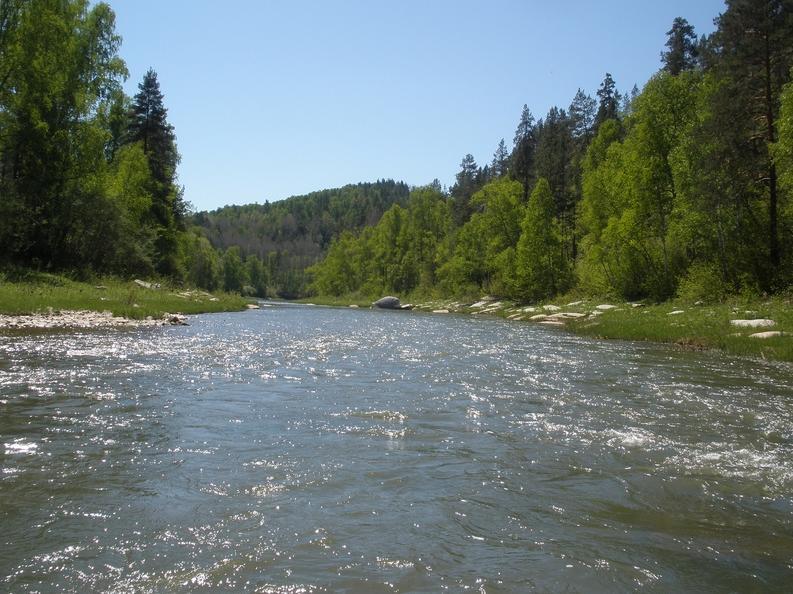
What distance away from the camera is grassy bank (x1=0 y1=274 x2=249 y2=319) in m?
23.7

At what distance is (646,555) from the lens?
489 centimetres

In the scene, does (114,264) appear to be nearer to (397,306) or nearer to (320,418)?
(320,418)

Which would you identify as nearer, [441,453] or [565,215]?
[441,453]

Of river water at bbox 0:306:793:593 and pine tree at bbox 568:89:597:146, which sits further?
pine tree at bbox 568:89:597:146

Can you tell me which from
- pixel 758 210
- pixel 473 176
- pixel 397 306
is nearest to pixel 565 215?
pixel 397 306

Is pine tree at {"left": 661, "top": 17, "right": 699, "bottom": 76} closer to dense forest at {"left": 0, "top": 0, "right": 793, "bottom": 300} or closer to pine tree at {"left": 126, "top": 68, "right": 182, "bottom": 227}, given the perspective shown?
dense forest at {"left": 0, "top": 0, "right": 793, "bottom": 300}

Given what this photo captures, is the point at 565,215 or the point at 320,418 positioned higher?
the point at 565,215

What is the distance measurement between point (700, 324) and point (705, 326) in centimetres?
61

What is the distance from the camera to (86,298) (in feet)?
91.4

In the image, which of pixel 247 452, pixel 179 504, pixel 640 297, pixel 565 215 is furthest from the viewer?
pixel 565 215

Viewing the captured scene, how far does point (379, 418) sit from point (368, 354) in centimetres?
920

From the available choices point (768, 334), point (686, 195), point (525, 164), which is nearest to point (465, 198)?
point (525, 164)

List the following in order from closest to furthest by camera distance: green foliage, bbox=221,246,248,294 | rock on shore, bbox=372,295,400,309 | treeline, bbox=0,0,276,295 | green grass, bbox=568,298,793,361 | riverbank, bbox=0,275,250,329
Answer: green grass, bbox=568,298,793,361, riverbank, bbox=0,275,250,329, treeline, bbox=0,0,276,295, rock on shore, bbox=372,295,400,309, green foliage, bbox=221,246,248,294

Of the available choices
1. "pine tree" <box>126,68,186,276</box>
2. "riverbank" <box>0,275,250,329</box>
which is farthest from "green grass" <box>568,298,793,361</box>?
"pine tree" <box>126,68,186,276</box>
